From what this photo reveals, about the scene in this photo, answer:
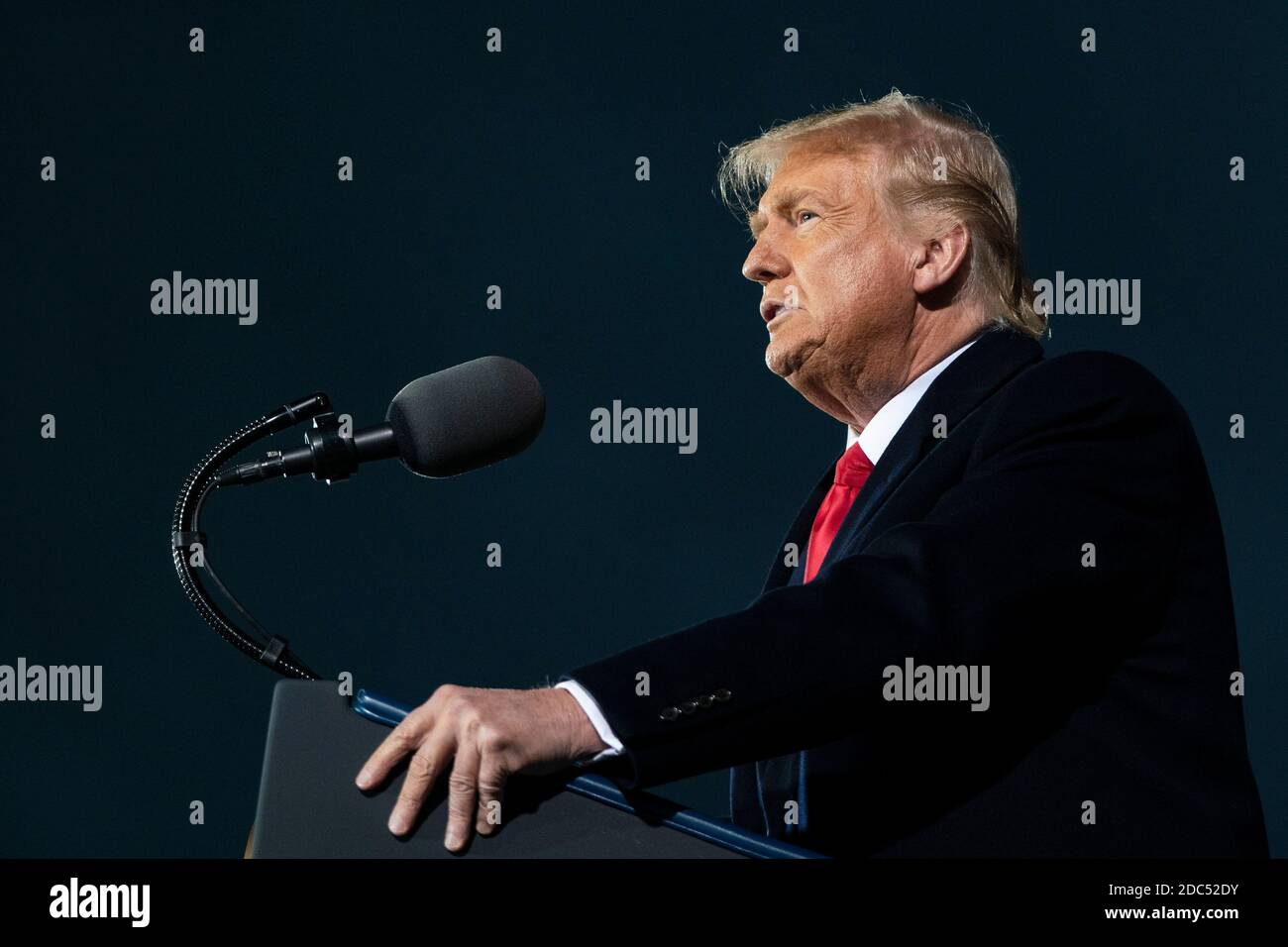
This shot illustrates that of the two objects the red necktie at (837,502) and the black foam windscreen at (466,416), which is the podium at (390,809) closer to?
the black foam windscreen at (466,416)

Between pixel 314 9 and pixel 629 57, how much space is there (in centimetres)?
63

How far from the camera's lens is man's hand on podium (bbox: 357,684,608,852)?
0.84 metres

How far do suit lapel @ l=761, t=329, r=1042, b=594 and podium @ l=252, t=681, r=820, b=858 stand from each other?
470 millimetres

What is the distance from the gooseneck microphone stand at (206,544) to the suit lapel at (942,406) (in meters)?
0.46

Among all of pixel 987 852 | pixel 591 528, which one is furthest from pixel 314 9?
pixel 987 852

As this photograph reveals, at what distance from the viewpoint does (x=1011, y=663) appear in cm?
102

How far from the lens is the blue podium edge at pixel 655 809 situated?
0.86 meters

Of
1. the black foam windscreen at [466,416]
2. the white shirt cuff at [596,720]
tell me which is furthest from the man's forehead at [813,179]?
the white shirt cuff at [596,720]

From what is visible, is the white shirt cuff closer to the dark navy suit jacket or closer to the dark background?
the dark navy suit jacket

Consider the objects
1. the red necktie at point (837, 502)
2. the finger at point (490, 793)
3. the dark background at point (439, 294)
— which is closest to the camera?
the finger at point (490, 793)

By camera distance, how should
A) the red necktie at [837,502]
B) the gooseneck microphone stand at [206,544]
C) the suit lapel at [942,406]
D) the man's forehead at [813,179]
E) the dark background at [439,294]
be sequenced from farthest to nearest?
the dark background at [439,294] < the man's forehead at [813,179] < the red necktie at [837,502] < the suit lapel at [942,406] < the gooseneck microphone stand at [206,544]

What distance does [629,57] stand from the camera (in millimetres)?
3111

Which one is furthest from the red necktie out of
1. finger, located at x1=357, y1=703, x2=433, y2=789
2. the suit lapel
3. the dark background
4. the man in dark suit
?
the dark background
